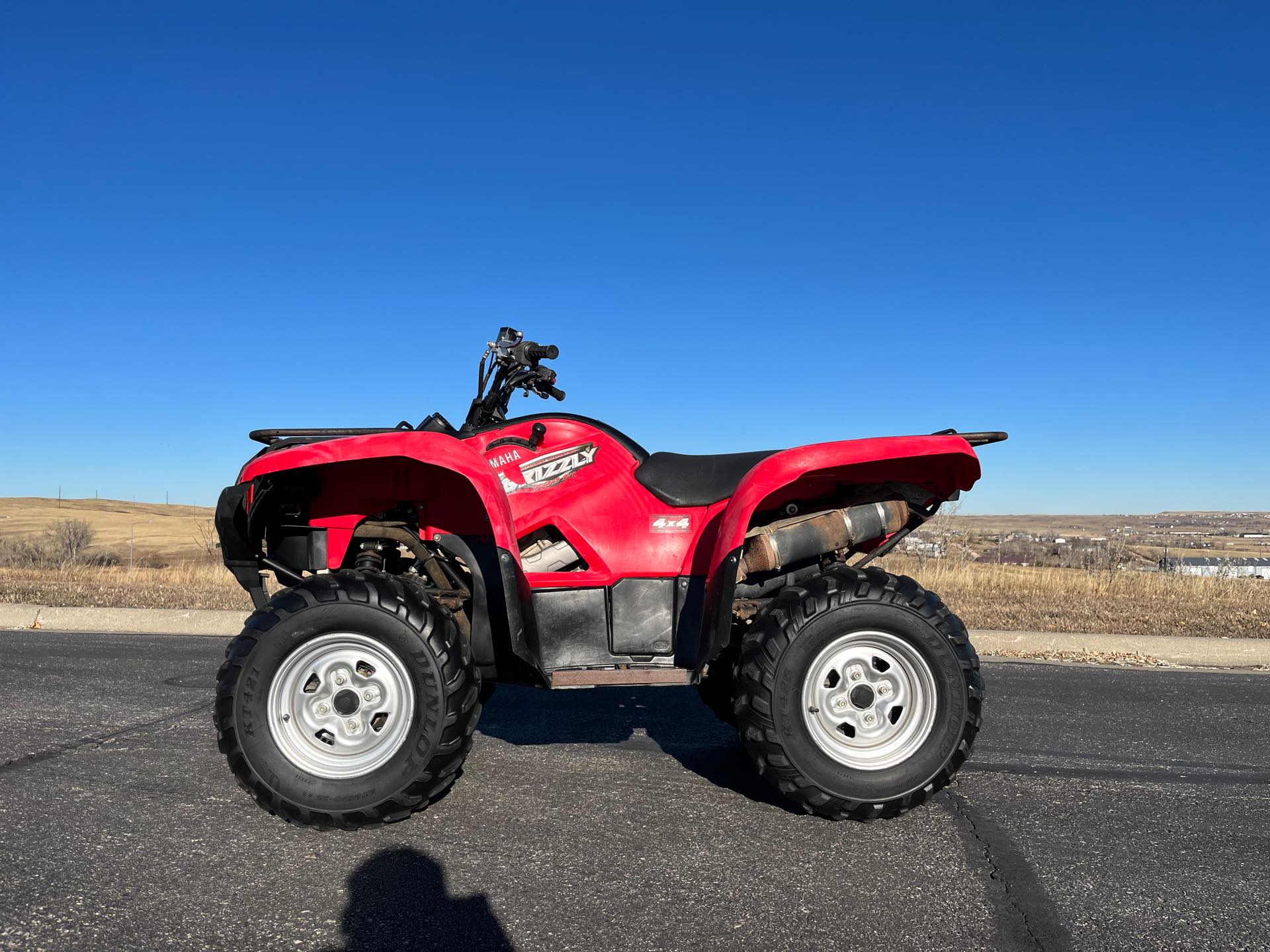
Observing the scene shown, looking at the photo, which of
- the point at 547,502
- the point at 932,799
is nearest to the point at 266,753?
the point at 547,502

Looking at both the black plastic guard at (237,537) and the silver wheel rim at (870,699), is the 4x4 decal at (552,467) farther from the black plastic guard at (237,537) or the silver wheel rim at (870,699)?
the silver wheel rim at (870,699)

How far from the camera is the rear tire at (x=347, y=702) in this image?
11.1ft

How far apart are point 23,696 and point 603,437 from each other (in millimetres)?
4409

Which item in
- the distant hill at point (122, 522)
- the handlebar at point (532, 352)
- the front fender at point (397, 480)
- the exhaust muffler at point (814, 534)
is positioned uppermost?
the handlebar at point (532, 352)

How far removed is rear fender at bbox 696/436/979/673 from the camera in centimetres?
361

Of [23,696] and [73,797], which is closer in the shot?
[73,797]

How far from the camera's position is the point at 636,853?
10.4 feet

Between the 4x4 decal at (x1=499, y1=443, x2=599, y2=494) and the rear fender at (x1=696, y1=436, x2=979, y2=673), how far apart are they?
691mm

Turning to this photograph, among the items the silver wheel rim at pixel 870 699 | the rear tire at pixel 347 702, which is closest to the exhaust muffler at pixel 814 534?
the silver wheel rim at pixel 870 699

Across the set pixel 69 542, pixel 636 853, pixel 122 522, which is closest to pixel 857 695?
pixel 636 853

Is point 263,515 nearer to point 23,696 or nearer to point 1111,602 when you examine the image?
point 23,696

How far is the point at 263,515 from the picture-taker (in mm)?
3844

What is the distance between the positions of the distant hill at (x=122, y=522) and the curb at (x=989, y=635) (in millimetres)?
10361

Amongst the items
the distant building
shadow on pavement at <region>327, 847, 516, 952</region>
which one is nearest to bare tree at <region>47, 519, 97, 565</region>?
shadow on pavement at <region>327, 847, 516, 952</region>
